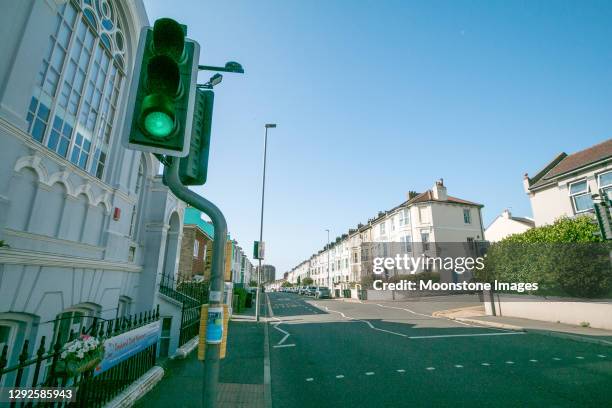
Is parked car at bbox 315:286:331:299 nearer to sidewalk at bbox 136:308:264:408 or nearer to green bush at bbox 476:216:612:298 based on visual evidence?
green bush at bbox 476:216:612:298

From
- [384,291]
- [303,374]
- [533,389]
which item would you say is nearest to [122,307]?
[303,374]

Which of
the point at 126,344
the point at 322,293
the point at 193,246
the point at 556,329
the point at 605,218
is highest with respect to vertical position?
the point at 193,246

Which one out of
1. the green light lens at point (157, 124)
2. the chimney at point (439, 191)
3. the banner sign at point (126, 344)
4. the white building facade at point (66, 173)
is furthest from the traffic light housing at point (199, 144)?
the chimney at point (439, 191)

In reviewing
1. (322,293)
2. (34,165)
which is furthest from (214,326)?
(322,293)

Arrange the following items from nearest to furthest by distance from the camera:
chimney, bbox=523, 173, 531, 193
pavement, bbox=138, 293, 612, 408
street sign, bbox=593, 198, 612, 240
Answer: pavement, bbox=138, 293, 612, 408, street sign, bbox=593, 198, 612, 240, chimney, bbox=523, 173, 531, 193

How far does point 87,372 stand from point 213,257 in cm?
413

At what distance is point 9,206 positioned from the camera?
17.9 ft

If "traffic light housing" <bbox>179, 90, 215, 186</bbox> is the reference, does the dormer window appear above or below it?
above

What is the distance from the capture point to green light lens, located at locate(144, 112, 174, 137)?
6.22ft

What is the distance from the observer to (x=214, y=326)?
2.07 meters

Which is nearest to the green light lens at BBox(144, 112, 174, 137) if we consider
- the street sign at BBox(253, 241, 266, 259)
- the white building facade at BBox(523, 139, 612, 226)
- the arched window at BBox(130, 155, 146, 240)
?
the arched window at BBox(130, 155, 146, 240)

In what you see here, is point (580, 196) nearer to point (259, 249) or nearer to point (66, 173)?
point (259, 249)

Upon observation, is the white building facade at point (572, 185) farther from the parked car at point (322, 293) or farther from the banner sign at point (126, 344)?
the parked car at point (322, 293)

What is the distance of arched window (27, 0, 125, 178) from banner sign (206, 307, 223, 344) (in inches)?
277
